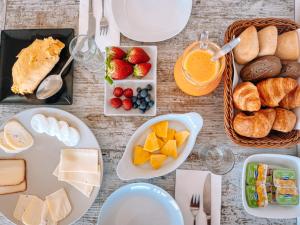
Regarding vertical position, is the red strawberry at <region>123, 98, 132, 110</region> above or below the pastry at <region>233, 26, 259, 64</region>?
below

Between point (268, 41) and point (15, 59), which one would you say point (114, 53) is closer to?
point (15, 59)

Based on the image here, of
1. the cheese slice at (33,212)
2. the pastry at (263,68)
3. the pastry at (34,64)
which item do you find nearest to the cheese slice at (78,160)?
the cheese slice at (33,212)

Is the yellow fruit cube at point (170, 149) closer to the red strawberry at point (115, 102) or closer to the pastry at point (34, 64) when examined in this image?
the red strawberry at point (115, 102)

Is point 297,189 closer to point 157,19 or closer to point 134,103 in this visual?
point 134,103

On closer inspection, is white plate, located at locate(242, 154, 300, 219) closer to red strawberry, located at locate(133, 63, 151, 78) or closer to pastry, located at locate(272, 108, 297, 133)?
pastry, located at locate(272, 108, 297, 133)

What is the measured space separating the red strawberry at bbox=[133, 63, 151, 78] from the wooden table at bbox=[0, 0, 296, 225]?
0.06m

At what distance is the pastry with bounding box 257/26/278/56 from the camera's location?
0.84m

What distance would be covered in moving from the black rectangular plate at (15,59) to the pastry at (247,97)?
19.0 inches

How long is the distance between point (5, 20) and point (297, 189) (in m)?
1.01

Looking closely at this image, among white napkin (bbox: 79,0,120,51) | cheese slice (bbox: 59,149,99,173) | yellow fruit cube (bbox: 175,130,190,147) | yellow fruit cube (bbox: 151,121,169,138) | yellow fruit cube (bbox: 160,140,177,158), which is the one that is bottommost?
cheese slice (bbox: 59,149,99,173)

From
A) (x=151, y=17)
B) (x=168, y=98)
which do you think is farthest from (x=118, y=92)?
(x=151, y=17)

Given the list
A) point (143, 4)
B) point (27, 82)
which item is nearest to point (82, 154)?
point (27, 82)

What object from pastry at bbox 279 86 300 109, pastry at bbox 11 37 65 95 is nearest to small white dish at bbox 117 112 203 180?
pastry at bbox 279 86 300 109

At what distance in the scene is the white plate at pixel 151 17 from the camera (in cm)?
94
